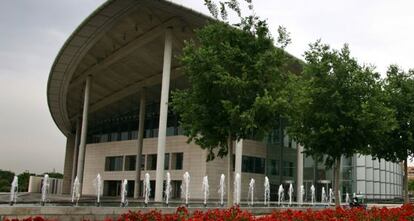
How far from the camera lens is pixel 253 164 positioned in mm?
44156

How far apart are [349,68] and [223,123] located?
8.18 metres

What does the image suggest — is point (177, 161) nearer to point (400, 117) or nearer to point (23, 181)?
point (400, 117)

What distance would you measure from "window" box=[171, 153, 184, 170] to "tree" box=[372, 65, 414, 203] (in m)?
21.7

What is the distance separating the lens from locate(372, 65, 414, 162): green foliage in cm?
2484

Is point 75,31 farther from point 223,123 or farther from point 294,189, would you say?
point 294,189

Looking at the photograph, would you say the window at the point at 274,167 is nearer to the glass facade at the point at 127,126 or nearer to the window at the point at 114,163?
the glass facade at the point at 127,126

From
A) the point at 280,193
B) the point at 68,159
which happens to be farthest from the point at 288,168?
the point at 68,159

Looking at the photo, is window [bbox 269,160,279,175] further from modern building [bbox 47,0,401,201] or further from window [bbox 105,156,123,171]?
window [bbox 105,156,123,171]

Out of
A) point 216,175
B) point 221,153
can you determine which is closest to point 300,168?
point 216,175

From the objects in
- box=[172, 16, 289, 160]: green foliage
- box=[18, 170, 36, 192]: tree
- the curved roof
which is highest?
the curved roof

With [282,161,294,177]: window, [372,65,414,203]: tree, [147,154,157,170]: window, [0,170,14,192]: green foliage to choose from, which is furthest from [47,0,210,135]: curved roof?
[0,170,14,192]: green foliage

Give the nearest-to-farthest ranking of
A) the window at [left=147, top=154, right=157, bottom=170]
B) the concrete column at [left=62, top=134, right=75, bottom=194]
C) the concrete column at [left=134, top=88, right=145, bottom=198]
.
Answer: the concrete column at [left=134, top=88, right=145, bottom=198]
the window at [left=147, top=154, right=157, bottom=170]
the concrete column at [left=62, top=134, right=75, bottom=194]

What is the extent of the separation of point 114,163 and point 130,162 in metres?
3.59

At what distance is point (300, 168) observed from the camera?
4375cm
